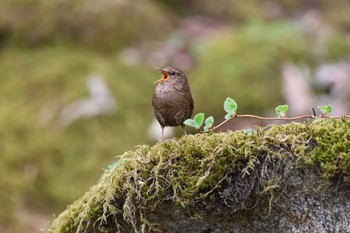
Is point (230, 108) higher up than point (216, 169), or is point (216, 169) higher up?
point (230, 108)

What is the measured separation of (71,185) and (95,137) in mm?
721

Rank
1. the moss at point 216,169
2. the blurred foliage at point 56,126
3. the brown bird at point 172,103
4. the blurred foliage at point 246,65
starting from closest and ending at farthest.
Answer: the moss at point 216,169, the brown bird at point 172,103, the blurred foliage at point 56,126, the blurred foliage at point 246,65

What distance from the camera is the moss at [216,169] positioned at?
2.34 m

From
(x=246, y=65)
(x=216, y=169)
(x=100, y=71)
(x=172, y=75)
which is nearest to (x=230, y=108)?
(x=216, y=169)

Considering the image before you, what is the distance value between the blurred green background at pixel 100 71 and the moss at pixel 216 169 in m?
3.10

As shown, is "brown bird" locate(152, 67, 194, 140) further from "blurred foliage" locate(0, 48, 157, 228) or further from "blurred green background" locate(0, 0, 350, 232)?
"blurred foliage" locate(0, 48, 157, 228)

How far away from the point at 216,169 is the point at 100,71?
5099 millimetres

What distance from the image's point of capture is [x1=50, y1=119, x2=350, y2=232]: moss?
7.68 feet

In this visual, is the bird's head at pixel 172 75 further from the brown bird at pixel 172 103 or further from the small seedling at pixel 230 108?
the small seedling at pixel 230 108

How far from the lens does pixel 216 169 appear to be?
246 centimetres

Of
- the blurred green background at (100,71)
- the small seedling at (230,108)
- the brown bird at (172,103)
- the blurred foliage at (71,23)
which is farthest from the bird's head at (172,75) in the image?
the blurred foliage at (71,23)

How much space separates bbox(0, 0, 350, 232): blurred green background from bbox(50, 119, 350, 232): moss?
3.10 metres

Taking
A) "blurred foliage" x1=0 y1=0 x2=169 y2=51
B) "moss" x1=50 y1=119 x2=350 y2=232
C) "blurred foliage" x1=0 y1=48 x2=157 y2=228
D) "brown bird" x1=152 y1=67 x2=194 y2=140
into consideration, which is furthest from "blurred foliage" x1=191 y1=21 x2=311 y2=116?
"moss" x1=50 y1=119 x2=350 y2=232

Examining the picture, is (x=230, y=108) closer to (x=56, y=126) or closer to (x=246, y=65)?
(x=56, y=126)
